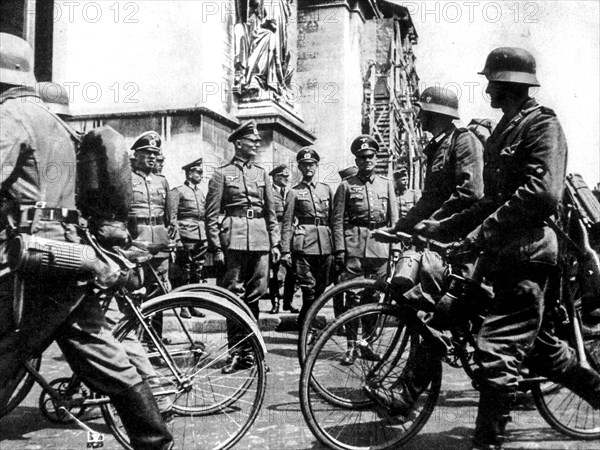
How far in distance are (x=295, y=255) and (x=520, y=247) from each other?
4.75 metres

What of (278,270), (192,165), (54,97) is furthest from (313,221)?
(54,97)

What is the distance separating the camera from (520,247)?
3641mm

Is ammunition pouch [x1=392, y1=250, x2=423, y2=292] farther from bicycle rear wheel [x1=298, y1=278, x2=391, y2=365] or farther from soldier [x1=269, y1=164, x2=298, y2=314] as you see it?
soldier [x1=269, y1=164, x2=298, y2=314]

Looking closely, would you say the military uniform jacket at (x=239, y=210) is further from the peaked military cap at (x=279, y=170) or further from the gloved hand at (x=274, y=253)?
the peaked military cap at (x=279, y=170)

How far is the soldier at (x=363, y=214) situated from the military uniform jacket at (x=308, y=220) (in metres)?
0.59

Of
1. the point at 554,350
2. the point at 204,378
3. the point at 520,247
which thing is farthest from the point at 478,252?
the point at 204,378

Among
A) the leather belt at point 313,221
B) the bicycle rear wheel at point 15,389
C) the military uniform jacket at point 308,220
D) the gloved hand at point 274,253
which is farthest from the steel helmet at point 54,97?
the leather belt at point 313,221

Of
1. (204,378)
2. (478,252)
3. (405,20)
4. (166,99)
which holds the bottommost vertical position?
(204,378)

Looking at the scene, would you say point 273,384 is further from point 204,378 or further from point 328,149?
point 328,149

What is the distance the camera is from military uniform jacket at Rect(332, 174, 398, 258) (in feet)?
24.4

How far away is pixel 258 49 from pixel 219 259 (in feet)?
20.8

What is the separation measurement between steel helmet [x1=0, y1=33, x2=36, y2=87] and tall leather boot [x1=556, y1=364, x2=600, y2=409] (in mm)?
3309

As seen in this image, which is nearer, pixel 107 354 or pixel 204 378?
pixel 107 354

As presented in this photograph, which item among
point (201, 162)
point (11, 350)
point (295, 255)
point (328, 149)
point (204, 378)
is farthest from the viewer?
point (328, 149)
